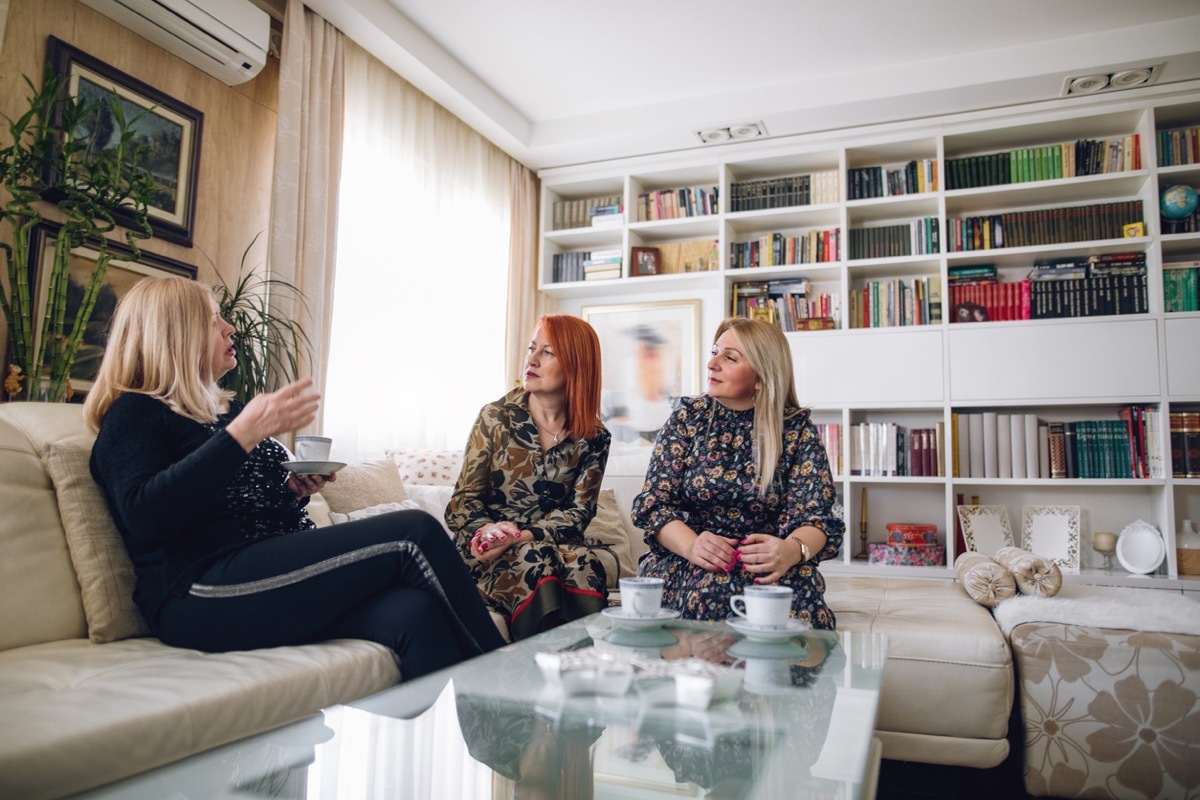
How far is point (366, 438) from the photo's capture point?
141 inches

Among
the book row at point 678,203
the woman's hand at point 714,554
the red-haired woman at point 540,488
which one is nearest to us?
the woman's hand at point 714,554

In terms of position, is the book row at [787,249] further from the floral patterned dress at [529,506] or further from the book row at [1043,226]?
the floral patterned dress at [529,506]

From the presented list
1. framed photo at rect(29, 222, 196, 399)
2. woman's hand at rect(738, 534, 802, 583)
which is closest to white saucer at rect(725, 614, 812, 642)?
woman's hand at rect(738, 534, 802, 583)

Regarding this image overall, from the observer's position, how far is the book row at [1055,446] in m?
3.61

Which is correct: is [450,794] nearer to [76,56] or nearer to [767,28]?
[76,56]

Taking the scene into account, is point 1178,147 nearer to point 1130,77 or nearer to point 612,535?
point 1130,77

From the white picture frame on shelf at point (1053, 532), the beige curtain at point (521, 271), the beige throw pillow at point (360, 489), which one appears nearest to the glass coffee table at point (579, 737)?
the beige throw pillow at point (360, 489)

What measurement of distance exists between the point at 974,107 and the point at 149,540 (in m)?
4.02

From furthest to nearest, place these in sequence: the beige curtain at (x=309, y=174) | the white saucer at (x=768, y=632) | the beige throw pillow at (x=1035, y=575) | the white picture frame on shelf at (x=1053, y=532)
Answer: the white picture frame on shelf at (x=1053, y=532) → the beige curtain at (x=309, y=174) → the beige throw pillow at (x=1035, y=575) → the white saucer at (x=768, y=632)

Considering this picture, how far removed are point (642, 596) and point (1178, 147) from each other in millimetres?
3786

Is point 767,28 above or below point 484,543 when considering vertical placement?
above

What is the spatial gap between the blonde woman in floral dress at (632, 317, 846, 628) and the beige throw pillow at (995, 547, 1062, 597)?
57 centimetres

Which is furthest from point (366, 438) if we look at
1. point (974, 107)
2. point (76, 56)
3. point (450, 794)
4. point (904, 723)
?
point (974, 107)

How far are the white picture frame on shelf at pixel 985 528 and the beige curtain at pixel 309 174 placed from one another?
3.09 meters
